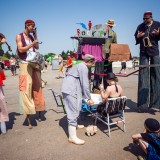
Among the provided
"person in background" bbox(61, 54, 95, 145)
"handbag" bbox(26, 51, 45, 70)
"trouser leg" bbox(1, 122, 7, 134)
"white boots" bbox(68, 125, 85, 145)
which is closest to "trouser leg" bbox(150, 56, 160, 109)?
"person in background" bbox(61, 54, 95, 145)

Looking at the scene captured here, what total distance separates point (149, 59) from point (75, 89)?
287 cm

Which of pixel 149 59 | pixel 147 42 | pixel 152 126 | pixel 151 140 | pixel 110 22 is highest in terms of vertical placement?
pixel 110 22

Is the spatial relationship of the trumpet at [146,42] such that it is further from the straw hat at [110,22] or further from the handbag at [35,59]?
the handbag at [35,59]

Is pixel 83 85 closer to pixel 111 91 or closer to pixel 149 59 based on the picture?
pixel 111 91

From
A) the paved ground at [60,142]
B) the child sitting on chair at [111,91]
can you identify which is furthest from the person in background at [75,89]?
the child sitting on chair at [111,91]

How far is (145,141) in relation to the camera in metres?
3.01

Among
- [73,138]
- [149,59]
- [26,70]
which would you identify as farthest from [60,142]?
[149,59]

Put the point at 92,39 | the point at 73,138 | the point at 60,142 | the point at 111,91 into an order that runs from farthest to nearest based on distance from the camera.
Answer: the point at 92,39, the point at 111,91, the point at 60,142, the point at 73,138

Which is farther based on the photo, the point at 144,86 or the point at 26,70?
the point at 144,86

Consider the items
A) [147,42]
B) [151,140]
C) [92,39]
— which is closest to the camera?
[151,140]

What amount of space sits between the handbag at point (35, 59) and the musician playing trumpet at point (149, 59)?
2996 mm

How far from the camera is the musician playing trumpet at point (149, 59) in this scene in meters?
5.26

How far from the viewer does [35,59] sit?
175 inches

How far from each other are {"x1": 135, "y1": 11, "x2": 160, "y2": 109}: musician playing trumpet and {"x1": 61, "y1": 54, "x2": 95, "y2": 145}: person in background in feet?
7.92
